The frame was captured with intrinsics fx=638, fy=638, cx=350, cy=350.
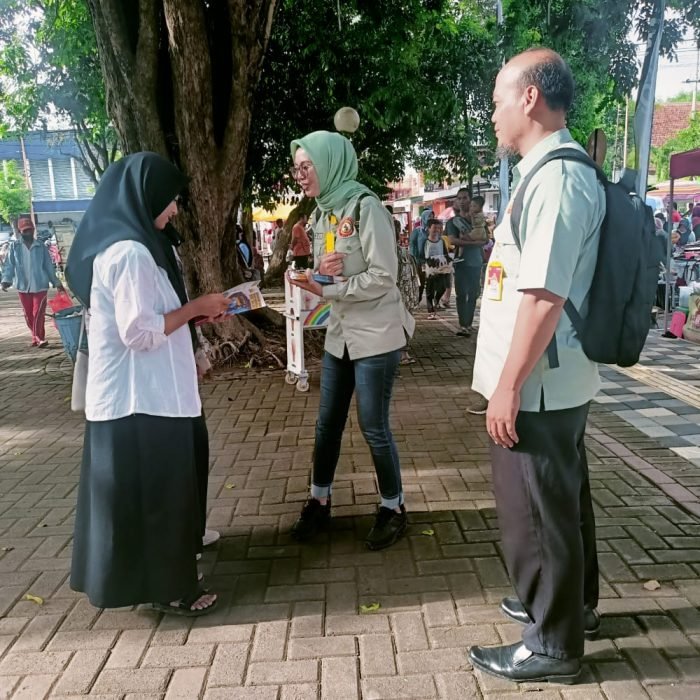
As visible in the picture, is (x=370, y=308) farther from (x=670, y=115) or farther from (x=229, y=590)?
(x=670, y=115)

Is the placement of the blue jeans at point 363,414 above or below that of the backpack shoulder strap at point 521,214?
below

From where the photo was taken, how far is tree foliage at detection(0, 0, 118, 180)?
1088 cm

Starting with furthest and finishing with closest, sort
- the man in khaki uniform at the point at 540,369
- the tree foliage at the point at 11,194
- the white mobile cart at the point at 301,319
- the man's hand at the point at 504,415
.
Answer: the tree foliage at the point at 11,194 → the white mobile cart at the point at 301,319 → the man's hand at the point at 504,415 → the man in khaki uniform at the point at 540,369

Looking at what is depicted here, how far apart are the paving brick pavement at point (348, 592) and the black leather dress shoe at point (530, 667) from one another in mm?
39

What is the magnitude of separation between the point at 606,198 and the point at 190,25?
587 centimetres

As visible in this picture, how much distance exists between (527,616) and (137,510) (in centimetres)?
159

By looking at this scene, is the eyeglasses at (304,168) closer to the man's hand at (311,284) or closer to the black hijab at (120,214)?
the man's hand at (311,284)

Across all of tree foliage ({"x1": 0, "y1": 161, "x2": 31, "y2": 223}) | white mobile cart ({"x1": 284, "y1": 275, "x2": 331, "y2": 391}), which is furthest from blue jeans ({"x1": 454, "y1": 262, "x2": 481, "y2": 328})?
tree foliage ({"x1": 0, "y1": 161, "x2": 31, "y2": 223})

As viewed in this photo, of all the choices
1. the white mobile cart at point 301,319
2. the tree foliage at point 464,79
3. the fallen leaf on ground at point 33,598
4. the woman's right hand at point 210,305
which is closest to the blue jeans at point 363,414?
the woman's right hand at point 210,305

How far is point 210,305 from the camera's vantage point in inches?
101

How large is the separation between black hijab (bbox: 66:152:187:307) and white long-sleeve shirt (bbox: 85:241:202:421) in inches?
1.7

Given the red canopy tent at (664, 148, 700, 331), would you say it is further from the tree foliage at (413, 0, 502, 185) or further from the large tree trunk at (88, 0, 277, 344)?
the large tree trunk at (88, 0, 277, 344)

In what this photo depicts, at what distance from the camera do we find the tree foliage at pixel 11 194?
1962 inches

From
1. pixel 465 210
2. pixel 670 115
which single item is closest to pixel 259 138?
pixel 465 210
